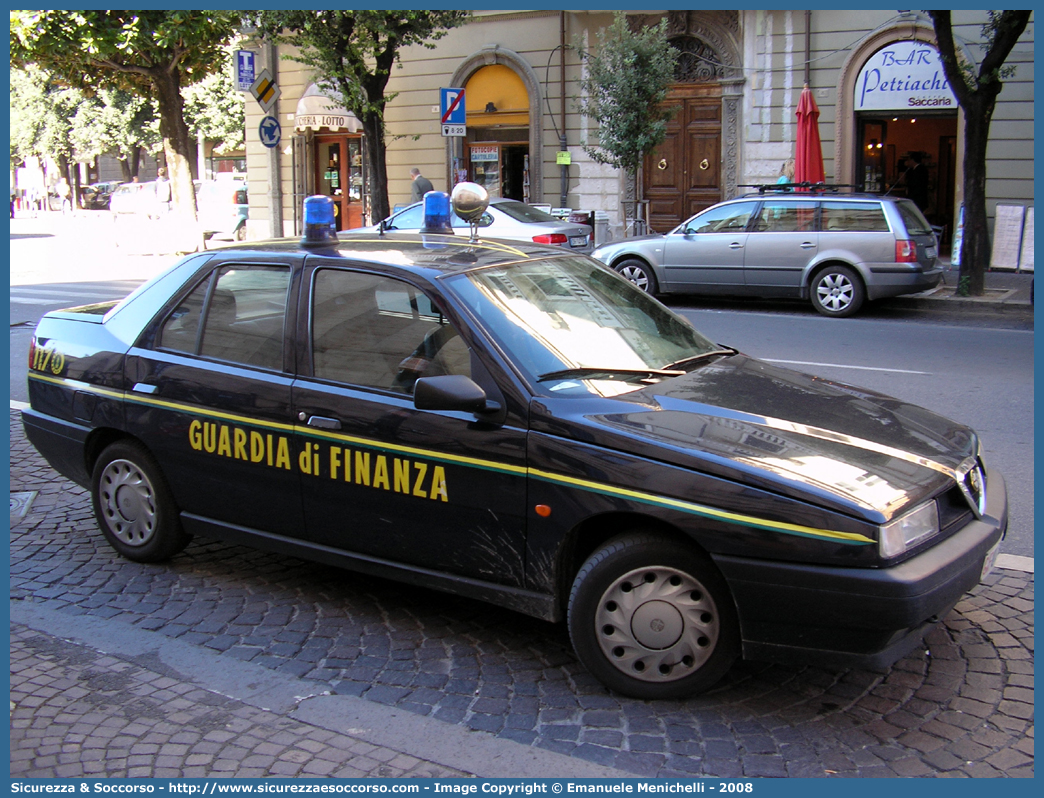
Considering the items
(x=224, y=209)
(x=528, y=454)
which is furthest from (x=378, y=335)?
(x=224, y=209)

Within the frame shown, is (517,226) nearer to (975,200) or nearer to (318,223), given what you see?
(975,200)

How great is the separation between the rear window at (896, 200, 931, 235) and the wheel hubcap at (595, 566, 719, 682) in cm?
1130

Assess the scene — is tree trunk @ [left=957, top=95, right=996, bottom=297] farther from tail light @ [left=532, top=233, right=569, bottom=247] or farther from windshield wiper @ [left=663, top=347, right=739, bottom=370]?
windshield wiper @ [left=663, top=347, right=739, bottom=370]

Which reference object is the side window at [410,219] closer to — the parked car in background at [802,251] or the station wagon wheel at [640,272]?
the station wagon wheel at [640,272]

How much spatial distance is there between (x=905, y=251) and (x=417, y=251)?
1052cm

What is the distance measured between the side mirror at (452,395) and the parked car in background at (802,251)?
9292mm

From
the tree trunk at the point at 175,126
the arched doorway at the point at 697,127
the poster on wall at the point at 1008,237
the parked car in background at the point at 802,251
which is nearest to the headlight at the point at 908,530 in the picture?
the parked car in background at the point at 802,251

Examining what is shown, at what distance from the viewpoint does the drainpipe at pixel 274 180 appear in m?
27.7

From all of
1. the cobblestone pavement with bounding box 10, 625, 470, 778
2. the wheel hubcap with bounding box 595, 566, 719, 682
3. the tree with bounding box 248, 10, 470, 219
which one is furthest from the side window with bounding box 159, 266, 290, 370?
the tree with bounding box 248, 10, 470, 219

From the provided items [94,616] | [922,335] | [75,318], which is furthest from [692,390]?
[922,335]

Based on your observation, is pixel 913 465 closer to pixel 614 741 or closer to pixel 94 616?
pixel 614 741

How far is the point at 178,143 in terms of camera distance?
26.3m

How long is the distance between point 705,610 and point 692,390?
0.90m

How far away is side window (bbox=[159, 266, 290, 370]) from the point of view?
14.7 feet
